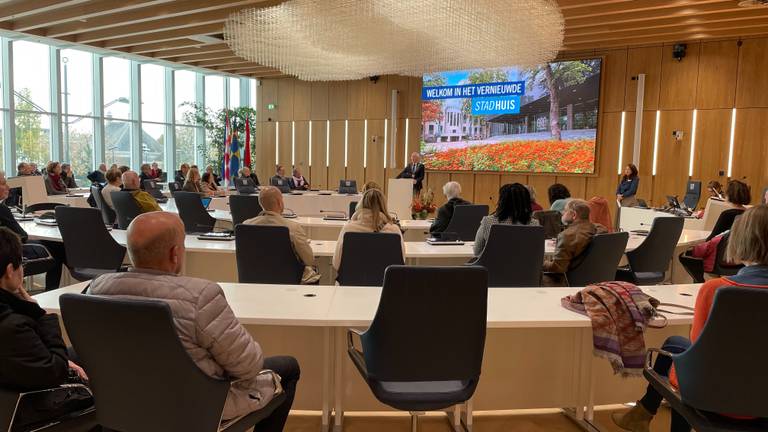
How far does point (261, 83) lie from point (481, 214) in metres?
13.5

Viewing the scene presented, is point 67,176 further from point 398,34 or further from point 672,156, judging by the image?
point 672,156

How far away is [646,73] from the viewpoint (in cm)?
1219

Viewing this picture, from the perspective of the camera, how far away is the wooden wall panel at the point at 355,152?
16469 millimetres

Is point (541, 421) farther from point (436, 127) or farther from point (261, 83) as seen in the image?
point (261, 83)

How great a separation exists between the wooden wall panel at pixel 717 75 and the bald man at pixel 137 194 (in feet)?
35.6

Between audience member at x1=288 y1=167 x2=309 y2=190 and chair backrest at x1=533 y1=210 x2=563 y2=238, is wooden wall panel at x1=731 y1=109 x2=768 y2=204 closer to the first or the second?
chair backrest at x1=533 y1=210 x2=563 y2=238

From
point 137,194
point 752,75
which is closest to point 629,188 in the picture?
point 752,75

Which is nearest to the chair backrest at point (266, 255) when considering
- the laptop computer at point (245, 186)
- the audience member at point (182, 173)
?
the laptop computer at point (245, 186)

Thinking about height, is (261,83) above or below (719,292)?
above

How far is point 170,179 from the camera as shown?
1850 centimetres

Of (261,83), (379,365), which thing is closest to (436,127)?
(261,83)

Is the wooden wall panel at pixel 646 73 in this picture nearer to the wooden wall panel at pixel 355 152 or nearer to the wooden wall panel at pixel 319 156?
the wooden wall panel at pixel 355 152

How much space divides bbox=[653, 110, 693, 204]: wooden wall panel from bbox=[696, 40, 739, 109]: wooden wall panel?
0.44m

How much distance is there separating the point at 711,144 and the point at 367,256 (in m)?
10.4
